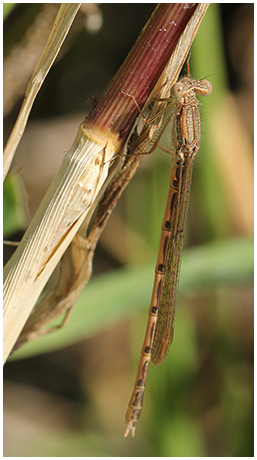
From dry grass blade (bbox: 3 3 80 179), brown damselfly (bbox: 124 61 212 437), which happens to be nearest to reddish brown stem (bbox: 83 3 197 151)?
dry grass blade (bbox: 3 3 80 179)

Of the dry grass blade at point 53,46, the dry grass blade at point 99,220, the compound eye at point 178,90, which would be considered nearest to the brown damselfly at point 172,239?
the compound eye at point 178,90

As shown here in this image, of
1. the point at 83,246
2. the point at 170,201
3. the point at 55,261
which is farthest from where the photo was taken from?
the point at 170,201

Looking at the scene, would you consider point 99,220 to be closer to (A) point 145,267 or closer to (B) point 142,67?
(B) point 142,67

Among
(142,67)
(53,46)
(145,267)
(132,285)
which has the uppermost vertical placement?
(53,46)

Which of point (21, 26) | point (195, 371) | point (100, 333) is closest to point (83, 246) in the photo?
point (21, 26)

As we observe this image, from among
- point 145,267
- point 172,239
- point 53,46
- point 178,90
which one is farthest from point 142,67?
point 145,267

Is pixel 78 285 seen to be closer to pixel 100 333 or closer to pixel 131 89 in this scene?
pixel 131 89
